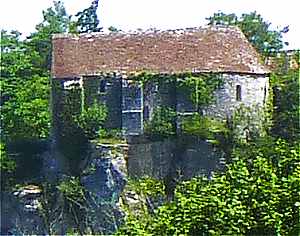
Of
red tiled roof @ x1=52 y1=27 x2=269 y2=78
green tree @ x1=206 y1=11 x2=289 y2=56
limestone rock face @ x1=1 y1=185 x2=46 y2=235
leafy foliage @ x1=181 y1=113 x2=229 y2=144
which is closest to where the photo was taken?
limestone rock face @ x1=1 y1=185 x2=46 y2=235

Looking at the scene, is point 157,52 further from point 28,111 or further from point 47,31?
point 28,111

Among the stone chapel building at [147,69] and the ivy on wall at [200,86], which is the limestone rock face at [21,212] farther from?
the ivy on wall at [200,86]

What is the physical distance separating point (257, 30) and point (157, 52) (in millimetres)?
1555

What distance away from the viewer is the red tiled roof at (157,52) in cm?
990

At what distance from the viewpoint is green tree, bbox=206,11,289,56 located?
10.8 metres

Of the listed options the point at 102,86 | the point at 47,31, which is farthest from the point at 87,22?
the point at 102,86

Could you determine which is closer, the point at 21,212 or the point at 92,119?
the point at 21,212

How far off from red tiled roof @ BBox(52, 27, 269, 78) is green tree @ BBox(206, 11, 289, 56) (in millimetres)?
530

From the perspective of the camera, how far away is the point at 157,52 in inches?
399

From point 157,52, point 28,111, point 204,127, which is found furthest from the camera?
point 157,52

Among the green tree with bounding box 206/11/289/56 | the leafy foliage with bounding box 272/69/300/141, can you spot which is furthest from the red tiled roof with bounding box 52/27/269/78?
the green tree with bounding box 206/11/289/56

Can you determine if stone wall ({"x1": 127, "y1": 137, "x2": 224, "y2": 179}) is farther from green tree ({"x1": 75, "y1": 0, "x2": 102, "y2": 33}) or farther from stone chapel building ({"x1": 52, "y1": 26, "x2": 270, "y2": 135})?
green tree ({"x1": 75, "y1": 0, "x2": 102, "y2": 33})

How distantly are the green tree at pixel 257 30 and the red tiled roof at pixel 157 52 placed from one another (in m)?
0.53

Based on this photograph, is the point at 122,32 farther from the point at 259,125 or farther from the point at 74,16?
the point at 259,125
